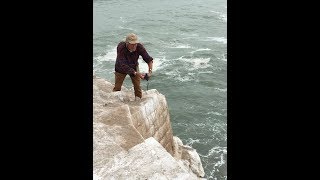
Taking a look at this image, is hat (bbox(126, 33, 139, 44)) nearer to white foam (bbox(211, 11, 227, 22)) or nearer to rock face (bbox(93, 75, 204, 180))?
rock face (bbox(93, 75, 204, 180))

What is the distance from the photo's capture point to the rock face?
6180mm

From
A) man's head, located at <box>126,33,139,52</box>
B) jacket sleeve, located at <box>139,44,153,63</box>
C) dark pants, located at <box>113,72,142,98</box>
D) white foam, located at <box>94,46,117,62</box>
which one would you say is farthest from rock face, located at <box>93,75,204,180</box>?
white foam, located at <box>94,46,117,62</box>

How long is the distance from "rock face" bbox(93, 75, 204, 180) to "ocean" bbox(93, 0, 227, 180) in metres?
10.9

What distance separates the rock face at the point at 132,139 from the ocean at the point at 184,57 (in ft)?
35.9

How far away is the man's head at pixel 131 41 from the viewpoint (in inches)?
361

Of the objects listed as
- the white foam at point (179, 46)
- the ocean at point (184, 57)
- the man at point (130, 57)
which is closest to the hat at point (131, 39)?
the man at point (130, 57)

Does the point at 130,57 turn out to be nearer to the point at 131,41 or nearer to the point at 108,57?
the point at 131,41

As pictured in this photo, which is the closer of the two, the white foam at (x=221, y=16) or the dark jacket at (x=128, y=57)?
the dark jacket at (x=128, y=57)

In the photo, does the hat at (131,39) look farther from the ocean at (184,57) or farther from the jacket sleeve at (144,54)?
the ocean at (184,57)

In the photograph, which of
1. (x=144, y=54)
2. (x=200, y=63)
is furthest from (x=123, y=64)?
(x=200, y=63)

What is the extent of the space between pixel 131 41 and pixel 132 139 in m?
2.85
